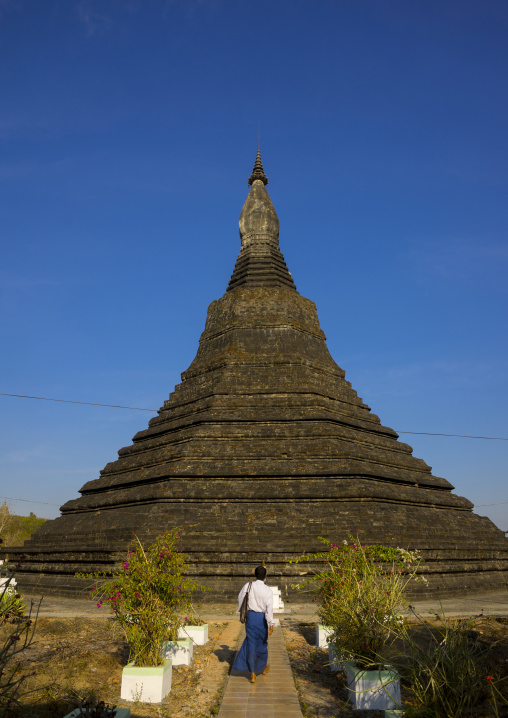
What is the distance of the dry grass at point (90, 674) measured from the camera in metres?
6.15

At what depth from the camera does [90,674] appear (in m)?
7.37

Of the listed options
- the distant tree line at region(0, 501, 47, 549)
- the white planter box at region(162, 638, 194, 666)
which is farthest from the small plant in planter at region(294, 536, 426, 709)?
the distant tree line at region(0, 501, 47, 549)

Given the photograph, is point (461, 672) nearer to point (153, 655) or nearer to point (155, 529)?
point (153, 655)

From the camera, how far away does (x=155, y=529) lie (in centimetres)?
1493

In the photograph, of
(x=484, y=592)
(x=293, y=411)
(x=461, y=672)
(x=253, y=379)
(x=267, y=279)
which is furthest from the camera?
(x=267, y=279)

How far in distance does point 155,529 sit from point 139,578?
7.63 meters

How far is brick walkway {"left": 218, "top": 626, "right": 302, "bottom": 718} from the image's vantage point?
5797 millimetres

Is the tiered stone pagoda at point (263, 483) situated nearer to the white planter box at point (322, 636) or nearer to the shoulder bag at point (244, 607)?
the white planter box at point (322, 636)

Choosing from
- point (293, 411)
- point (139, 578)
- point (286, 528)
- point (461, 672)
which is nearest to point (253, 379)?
point (293, 411)

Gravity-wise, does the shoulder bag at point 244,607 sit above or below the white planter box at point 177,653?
above

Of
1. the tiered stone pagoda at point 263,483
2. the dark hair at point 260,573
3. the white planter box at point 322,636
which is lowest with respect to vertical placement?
the white planter box at point 322,636

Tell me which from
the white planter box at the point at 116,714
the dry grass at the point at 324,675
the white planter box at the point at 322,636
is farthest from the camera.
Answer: the white planter box at the point at 322,636

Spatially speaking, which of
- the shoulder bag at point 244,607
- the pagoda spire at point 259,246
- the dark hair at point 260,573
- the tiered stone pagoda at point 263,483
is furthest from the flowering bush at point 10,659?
the pagoda spire at point 259,246

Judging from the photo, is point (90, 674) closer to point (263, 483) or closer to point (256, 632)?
point (256, 632)
